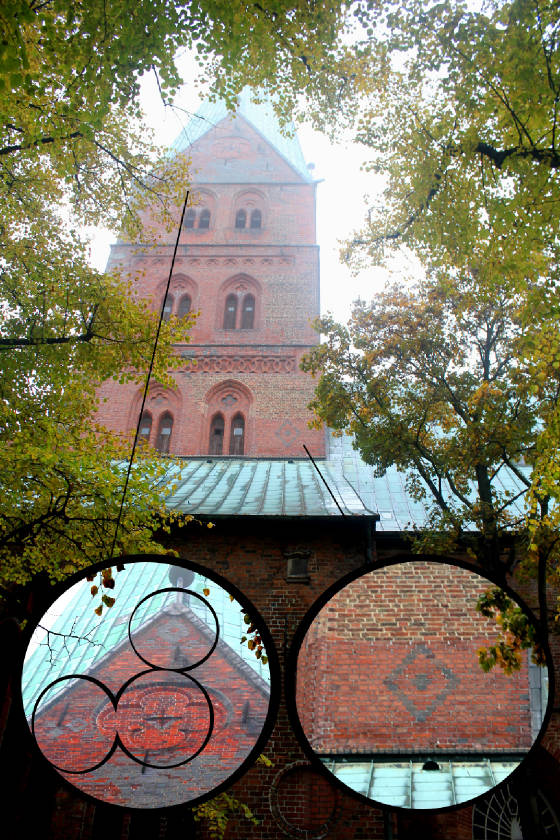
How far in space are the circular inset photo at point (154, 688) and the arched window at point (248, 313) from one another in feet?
50.3

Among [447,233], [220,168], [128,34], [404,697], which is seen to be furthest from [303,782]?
[220,168]

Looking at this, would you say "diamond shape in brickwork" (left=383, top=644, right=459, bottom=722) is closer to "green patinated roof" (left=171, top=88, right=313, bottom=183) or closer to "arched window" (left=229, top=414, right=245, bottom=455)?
"arched window" (left=229, top=414, right=245, bottom=455)

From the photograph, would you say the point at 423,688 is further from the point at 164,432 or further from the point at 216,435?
the point at 164,432

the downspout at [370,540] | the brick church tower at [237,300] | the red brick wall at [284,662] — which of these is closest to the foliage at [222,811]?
the red brick wall at [284,662]

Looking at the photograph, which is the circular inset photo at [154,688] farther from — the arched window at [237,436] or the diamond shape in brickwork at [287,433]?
the arched window at [237,436]

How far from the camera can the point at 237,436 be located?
1627cm

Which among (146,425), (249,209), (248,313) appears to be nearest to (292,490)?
(146,425)

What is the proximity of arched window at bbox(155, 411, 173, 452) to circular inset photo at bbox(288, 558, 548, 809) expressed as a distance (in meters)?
12.5

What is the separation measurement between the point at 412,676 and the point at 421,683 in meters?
0.08

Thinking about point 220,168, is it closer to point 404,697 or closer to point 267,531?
point 267,531

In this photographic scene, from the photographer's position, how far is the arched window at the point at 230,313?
61.2 feet

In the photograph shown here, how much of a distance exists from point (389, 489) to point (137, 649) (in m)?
9.48

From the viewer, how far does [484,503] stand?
611 centimetres

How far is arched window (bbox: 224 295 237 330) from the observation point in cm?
1866
